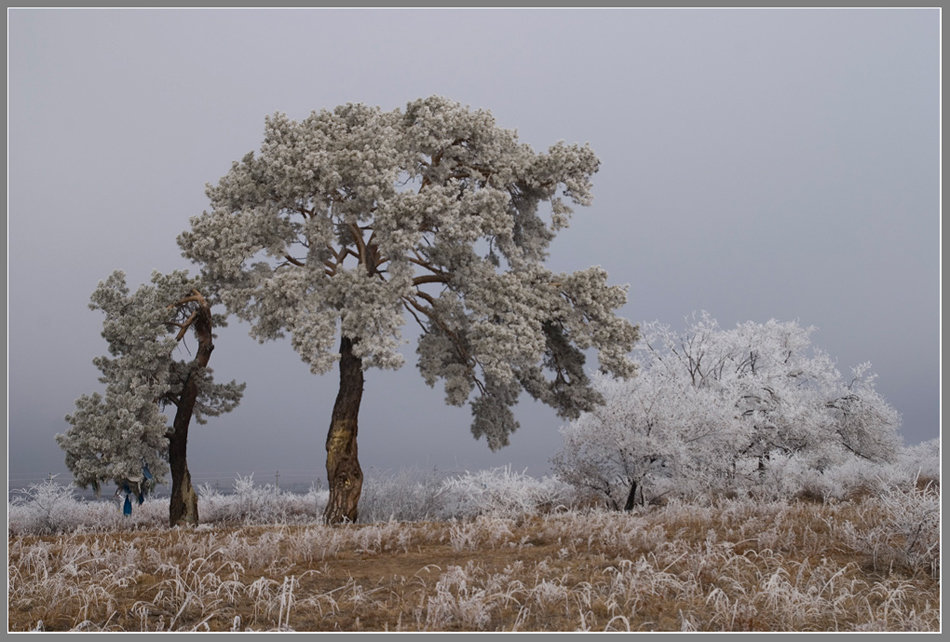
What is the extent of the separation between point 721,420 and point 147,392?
11.0 metres

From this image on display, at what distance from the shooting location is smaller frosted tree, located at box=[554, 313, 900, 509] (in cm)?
1545

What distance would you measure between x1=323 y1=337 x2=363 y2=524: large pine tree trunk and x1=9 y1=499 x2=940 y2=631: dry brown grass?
3.20 meters

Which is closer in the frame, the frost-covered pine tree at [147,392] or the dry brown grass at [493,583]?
the dry brown grass at [493,583]

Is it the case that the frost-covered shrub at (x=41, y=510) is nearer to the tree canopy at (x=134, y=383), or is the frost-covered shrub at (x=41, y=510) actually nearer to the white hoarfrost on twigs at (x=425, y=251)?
the tree canopy at (x=134, y=383)

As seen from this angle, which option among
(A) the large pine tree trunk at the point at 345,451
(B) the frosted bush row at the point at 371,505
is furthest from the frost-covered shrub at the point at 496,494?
(A) the large pine tree trunk at the point at 345,451

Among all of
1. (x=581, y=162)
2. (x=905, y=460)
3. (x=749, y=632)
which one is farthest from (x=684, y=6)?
(x=905, y=460)

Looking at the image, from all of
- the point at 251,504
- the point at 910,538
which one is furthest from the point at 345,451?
the point at 910,538

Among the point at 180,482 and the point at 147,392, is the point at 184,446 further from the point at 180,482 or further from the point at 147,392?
the point at 147,392

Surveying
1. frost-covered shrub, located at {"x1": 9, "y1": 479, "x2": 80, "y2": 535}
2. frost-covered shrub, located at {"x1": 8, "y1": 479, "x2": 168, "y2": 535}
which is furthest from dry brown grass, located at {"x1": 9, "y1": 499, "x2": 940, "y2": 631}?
frost-covered shrub, located at {"x1": 9, "y1": 479, "x2": 80, "y2": 535}

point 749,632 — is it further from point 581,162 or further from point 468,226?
point 581,162

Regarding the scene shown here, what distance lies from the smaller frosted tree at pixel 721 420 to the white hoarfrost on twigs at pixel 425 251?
1.54 metres

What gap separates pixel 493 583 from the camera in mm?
6988

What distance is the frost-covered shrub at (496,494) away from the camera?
15930mm

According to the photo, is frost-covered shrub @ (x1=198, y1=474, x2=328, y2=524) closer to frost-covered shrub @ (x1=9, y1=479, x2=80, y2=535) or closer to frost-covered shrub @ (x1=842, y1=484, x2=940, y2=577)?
frost-covered shrub @ (x1=9, y1=479, x2=80, y2=535)
